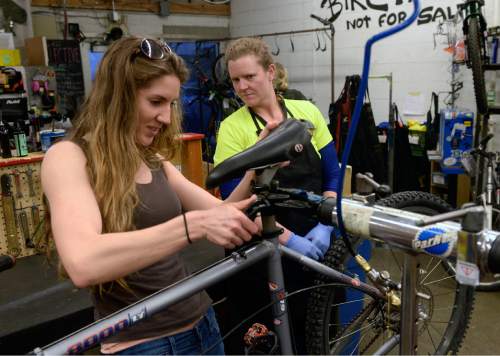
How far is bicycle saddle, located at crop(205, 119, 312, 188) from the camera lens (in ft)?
2.77

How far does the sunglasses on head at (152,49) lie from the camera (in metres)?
0.98

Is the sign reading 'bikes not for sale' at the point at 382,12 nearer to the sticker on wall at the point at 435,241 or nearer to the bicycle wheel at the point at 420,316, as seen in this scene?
the bicycle wheel at the point at 420,316

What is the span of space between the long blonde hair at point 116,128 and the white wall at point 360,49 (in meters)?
3.81

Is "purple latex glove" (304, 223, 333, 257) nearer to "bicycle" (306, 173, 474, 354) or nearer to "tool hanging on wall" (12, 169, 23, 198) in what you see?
"bicycle" (306, 173, 474, 354)

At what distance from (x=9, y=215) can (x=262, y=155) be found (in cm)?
290

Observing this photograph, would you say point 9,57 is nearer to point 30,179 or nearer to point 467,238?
point 30,179

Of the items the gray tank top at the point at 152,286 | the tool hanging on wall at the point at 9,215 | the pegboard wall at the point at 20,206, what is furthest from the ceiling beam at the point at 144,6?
the gray tank top at the point at 152,286

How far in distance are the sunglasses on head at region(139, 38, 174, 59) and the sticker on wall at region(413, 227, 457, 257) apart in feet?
2.13

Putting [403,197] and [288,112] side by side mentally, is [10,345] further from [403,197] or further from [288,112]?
[403,197]

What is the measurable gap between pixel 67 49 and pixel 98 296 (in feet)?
15.6

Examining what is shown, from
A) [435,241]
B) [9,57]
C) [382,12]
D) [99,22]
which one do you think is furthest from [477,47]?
[99,22]

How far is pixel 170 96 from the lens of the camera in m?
1.02

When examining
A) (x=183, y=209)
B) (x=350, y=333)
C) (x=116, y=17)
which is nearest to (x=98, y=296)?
(x=183, y=209)

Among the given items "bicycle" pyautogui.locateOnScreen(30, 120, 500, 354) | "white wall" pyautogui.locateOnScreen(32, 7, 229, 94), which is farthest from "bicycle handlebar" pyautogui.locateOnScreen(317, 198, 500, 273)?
"white wall" pyautogui.locateOnScreen(32, 7, 229, 94)
